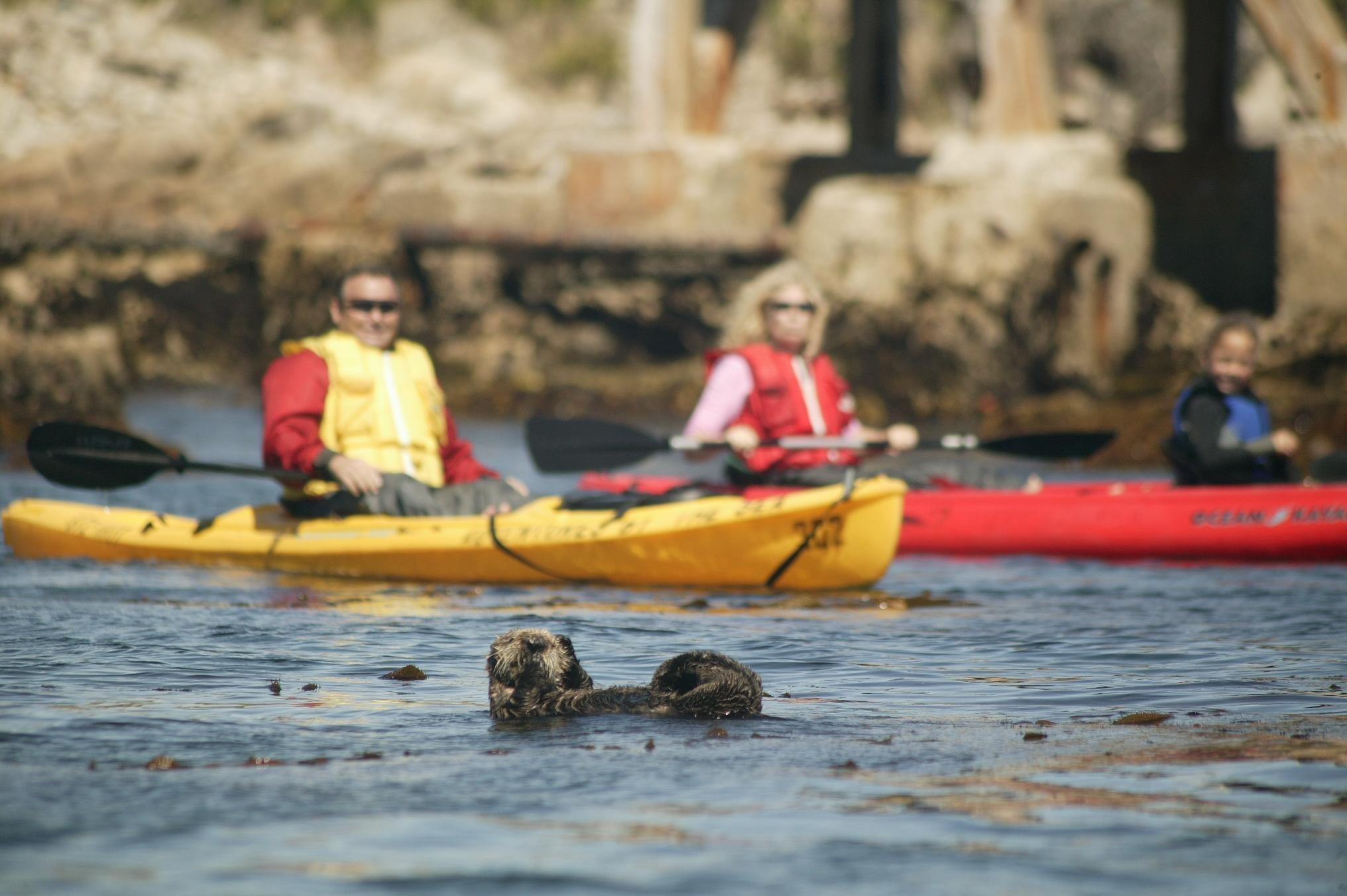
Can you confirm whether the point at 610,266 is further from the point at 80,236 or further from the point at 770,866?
the point at 770,866

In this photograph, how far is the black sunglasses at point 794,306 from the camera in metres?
7.30

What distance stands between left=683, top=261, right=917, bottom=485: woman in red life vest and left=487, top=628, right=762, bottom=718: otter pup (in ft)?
10.3

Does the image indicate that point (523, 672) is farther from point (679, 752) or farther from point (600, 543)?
point (600, 543)

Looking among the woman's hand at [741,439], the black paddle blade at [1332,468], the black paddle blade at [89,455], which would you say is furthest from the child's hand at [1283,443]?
the black paddle blade at [89,455]

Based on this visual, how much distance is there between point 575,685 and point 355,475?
2.54m

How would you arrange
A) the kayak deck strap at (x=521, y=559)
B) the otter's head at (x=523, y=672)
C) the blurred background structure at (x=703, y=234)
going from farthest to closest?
the blurred background structure at (x=703, y=234) → the kayak deck strap at (x=521, y=559) → the otter's head at (x=523, y=672)

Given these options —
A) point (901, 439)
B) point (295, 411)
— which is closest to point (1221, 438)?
point (901, 439)

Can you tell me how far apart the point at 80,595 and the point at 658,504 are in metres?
2.12

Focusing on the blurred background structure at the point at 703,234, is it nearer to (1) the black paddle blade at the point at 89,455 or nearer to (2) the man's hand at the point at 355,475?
(1) the black paddle blade at the point at 89,455

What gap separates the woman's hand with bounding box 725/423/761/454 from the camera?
7.05 meters

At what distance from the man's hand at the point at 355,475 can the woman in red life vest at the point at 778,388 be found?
138cm

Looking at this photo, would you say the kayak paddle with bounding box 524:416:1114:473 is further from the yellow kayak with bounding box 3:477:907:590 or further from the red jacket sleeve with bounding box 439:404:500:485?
the yellow kayak with bounding box 3:477:907:590

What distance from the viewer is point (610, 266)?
620 inches

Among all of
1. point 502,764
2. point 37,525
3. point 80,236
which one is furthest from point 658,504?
point 80,236
